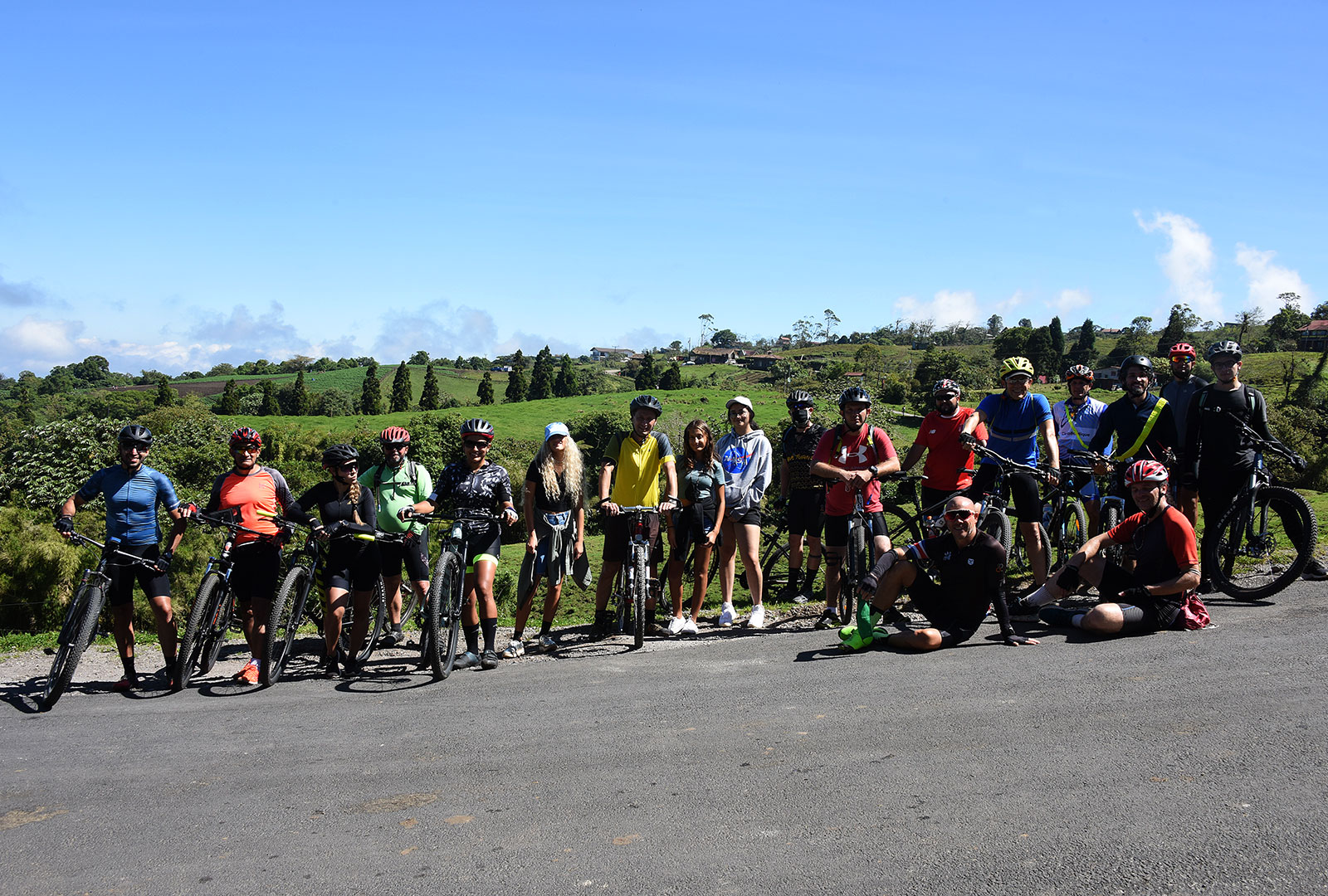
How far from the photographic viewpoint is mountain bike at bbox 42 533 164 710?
22.8ft

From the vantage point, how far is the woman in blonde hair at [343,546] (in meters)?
7.47

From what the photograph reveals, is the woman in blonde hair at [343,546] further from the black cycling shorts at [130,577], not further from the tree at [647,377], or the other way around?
the tree at [647,377]

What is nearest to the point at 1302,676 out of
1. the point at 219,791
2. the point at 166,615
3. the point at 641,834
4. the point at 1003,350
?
the point at 641,834

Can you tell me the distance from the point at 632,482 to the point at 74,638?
470 centimetres

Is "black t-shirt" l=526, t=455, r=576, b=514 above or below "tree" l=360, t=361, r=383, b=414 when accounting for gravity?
below

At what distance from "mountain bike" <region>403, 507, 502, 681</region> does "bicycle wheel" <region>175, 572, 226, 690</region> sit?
1645 millimetres

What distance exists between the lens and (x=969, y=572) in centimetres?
711

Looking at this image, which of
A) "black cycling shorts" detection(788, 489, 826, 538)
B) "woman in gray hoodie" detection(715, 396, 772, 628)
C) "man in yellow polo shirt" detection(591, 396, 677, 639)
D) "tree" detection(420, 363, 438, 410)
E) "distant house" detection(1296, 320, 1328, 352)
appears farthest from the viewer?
"tree" detection(420, 363, 438, 410)

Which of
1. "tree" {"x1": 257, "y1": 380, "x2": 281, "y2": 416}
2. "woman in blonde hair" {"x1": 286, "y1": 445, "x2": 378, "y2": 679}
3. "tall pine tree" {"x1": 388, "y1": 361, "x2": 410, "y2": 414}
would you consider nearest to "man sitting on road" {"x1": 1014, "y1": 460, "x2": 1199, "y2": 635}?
"woman in blonde hair" {"x1": 286, "y1": 445, "x2": 378, "y2": 679}

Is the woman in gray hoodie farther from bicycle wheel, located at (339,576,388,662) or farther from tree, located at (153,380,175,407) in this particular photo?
tree, located at (153,380,175,407)

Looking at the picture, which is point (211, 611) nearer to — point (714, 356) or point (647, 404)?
point (647, 404)

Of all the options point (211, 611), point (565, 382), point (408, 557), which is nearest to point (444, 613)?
point (408, 557)

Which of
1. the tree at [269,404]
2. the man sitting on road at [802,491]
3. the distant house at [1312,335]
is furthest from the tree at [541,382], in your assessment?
the man sitting on road at [802,491]

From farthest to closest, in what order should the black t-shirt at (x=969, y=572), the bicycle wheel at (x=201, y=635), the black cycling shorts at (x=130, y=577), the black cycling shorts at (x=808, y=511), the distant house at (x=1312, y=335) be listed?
the distant house at (x=1312, y=335)
the black cycling shorts at (x=808, y=511)
the black cycling shorts at (x=130, y=577)
the bicycle wheel at (x=201, y=635)
the black t-shirt at (x=969, y=572)
